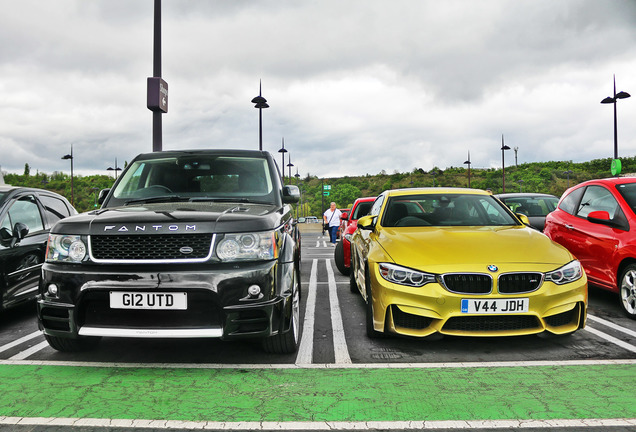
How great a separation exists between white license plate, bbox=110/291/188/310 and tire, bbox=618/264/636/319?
188 inches

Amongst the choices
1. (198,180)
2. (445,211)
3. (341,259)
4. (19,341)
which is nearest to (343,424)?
(198,180)

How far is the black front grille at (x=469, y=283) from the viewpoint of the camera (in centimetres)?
399

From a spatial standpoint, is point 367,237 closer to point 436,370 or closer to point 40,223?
point 436,370

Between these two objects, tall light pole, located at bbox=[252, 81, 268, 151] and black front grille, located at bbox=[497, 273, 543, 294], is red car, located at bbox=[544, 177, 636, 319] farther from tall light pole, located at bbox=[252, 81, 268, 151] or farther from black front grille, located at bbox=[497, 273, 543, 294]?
tall light pole, located at bbox=[252, 81, 268, 151]

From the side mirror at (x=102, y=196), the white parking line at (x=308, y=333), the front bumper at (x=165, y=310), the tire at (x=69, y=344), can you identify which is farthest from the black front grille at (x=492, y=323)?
the side mirror at (x=102, y=196)

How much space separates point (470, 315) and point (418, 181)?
115753 mm

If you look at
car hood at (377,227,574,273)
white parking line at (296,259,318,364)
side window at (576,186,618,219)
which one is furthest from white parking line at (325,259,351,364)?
side window at (576,186,618,219)

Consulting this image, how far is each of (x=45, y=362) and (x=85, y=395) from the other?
102 cm

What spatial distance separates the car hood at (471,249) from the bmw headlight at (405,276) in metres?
0.05

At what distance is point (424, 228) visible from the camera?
5133 millimetres

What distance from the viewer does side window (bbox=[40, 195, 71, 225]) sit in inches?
→ 252

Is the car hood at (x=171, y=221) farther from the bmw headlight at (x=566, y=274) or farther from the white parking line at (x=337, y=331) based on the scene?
the bmw headlight at (x=566, y=274)

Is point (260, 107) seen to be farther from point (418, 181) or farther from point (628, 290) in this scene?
point (418, 181)

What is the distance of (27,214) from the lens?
Result: 5902 mm
